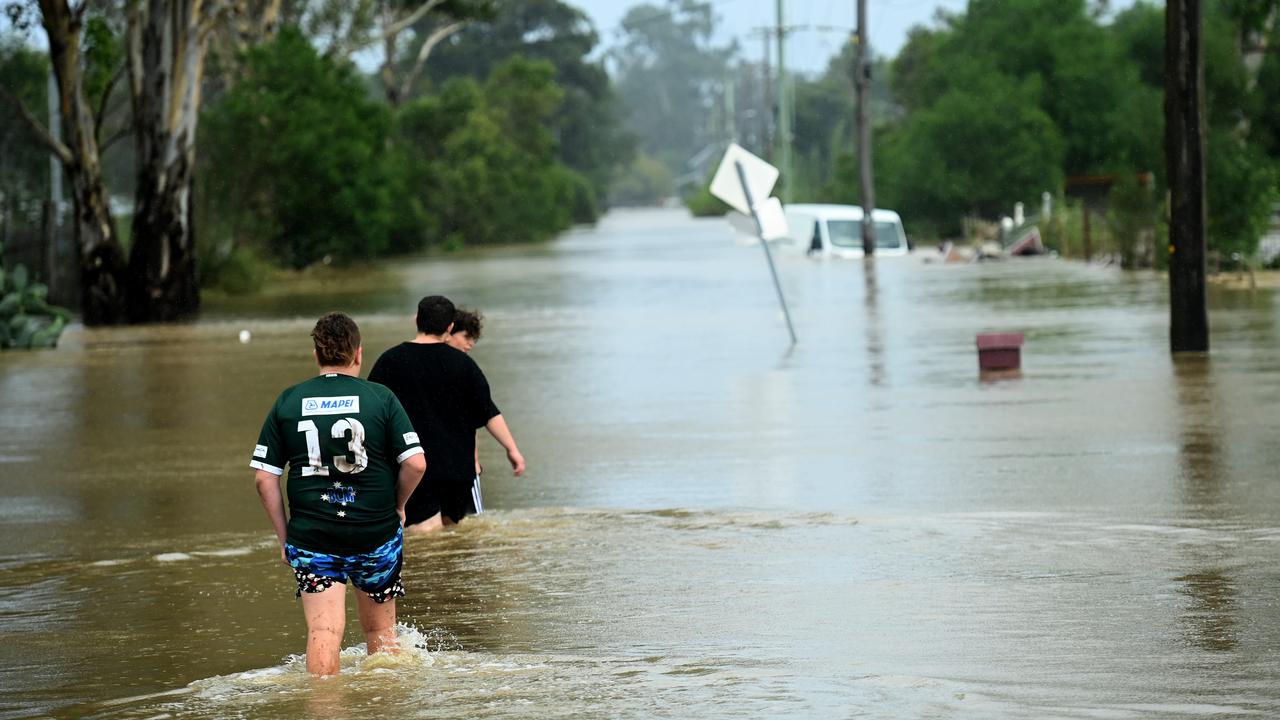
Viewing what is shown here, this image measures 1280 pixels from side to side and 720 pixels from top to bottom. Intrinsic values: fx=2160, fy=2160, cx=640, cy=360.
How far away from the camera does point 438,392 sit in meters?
9.90

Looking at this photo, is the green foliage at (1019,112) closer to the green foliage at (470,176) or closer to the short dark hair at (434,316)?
the green foliage at (470,176)

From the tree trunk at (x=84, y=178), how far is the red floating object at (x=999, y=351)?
17.7 m

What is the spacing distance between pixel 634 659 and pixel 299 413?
160cm

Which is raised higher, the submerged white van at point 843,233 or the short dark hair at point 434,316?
the short dark hair at point 434,316

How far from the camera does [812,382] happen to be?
66.6ft

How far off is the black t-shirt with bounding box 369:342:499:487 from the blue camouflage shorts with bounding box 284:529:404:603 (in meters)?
2.48

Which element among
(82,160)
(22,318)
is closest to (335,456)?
(22,318)

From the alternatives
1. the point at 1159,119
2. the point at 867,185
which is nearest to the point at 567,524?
the point at 1159,119

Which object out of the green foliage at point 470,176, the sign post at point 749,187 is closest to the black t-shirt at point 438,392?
the sign post at point 749,187

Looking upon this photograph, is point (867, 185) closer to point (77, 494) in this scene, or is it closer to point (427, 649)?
point (77, 494)

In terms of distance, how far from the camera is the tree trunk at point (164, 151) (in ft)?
111

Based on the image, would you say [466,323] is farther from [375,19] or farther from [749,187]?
[375,19]

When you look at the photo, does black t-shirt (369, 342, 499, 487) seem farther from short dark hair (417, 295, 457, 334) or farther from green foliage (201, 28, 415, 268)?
green foliage (201, 28, 415, 268)

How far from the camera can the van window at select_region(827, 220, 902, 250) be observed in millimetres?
58250
